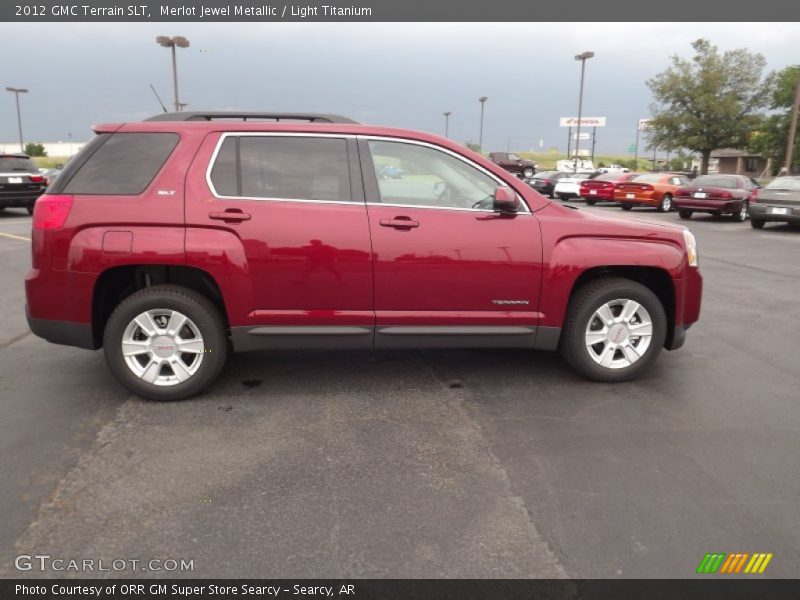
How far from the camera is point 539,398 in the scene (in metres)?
4.36

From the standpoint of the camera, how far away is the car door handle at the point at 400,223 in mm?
4195

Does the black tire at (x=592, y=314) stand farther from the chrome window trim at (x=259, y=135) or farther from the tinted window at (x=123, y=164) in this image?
the tinted window at (x=123, y=164)

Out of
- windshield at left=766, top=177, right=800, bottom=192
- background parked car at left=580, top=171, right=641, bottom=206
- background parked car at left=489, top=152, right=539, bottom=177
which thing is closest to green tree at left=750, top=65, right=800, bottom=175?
background parked car at left=489, top=152, right=539, bottom=177

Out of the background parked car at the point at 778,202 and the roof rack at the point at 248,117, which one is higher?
the roof rack at the point at 248,117

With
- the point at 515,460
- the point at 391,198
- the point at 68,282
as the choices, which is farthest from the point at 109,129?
the point at 515,460

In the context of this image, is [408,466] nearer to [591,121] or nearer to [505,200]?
[505,200]

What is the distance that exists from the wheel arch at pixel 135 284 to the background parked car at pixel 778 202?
16.3 metres

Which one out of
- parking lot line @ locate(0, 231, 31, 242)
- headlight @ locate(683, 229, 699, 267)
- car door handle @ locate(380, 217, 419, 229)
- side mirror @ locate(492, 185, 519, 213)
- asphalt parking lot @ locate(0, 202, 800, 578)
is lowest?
asphalt parking lot @ locate(0, 202, 800, 578)

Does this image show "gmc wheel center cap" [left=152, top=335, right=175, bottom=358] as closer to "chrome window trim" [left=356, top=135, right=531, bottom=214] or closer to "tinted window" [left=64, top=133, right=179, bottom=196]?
"tinted window" [left=64, top=133, right=179, bottom=196]

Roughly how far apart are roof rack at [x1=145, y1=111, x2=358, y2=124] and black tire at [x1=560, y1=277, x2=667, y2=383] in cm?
210

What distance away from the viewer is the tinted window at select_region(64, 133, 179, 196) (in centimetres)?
412

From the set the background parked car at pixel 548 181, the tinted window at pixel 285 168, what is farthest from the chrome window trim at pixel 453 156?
the background parked car at pixel 548 181
